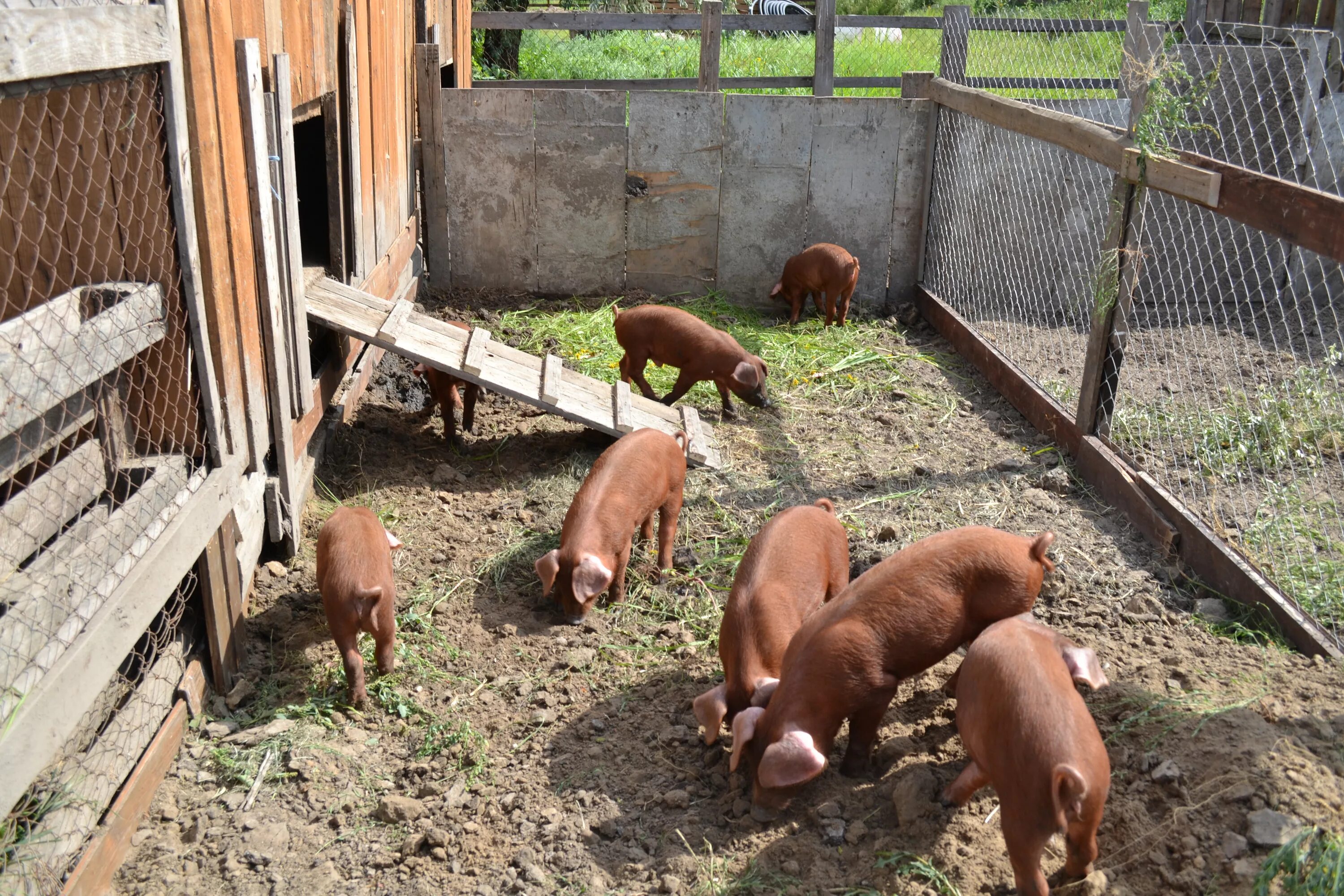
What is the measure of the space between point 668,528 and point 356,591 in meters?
1.61

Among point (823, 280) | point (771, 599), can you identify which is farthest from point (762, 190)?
point (771, 599)

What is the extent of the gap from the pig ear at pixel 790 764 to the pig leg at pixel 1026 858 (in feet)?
1.80

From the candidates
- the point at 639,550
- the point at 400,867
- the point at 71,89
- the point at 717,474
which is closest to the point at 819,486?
the point at 717,474

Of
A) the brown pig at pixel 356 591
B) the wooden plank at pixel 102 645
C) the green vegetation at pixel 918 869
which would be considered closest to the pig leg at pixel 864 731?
the green vegetation at pixel 918 869

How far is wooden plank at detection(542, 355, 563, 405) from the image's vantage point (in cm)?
579

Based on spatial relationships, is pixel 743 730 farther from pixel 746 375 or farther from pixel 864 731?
pixel 746 375

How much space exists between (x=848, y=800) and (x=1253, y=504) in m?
3.21

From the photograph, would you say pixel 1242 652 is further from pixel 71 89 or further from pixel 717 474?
pixel 71 89

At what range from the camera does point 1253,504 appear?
18.3ft

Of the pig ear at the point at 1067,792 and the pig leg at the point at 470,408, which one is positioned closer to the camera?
the pig ear at the point at 1067,792

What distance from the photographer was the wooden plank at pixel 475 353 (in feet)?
18.6

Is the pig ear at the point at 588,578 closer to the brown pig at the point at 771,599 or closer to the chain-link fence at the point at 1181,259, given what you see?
the brown pig at the point at 771,599

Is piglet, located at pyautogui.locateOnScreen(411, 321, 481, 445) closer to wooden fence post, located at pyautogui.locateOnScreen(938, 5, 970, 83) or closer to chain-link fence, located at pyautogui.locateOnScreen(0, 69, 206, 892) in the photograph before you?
chain-link fence, located at pyautogui.locateOnScreen(0, 69, 206, 892)

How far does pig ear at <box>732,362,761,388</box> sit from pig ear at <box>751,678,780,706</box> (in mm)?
3301
